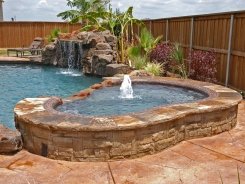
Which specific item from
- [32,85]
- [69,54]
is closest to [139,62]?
[32,85]

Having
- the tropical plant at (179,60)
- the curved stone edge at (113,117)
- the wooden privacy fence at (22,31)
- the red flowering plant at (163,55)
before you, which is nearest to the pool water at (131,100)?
the curved stone edge at (113,117)

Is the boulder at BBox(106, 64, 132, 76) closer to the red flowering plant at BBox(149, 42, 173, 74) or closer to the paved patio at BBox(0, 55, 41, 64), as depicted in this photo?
the red flowering plant at BBox(149, 42, 173, 74)

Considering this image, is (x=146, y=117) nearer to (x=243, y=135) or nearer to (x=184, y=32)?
(x=243, y=135)

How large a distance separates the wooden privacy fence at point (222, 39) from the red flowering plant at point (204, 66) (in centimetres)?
26

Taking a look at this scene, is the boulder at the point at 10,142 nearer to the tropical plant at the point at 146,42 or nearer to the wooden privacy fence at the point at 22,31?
the tropical plant at the point at 146,42

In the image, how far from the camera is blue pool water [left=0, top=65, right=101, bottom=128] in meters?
8.07

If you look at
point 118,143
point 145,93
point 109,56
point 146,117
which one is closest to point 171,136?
point 146,117

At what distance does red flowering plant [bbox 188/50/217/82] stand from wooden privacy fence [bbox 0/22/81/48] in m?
16.8

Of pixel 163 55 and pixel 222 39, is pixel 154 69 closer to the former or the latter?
pixel 163 55

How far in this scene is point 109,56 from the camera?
42.6ft

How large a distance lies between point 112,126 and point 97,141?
0.93ft

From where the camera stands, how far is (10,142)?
13.7 ft

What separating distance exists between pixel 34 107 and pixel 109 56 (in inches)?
328

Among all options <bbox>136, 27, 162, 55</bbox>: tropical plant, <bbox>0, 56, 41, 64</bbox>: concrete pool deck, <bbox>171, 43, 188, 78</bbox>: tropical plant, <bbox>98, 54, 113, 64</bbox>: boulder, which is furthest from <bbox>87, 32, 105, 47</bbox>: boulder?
<bbox>0, 56, 41, 64</bbox>: concrete pool deck
